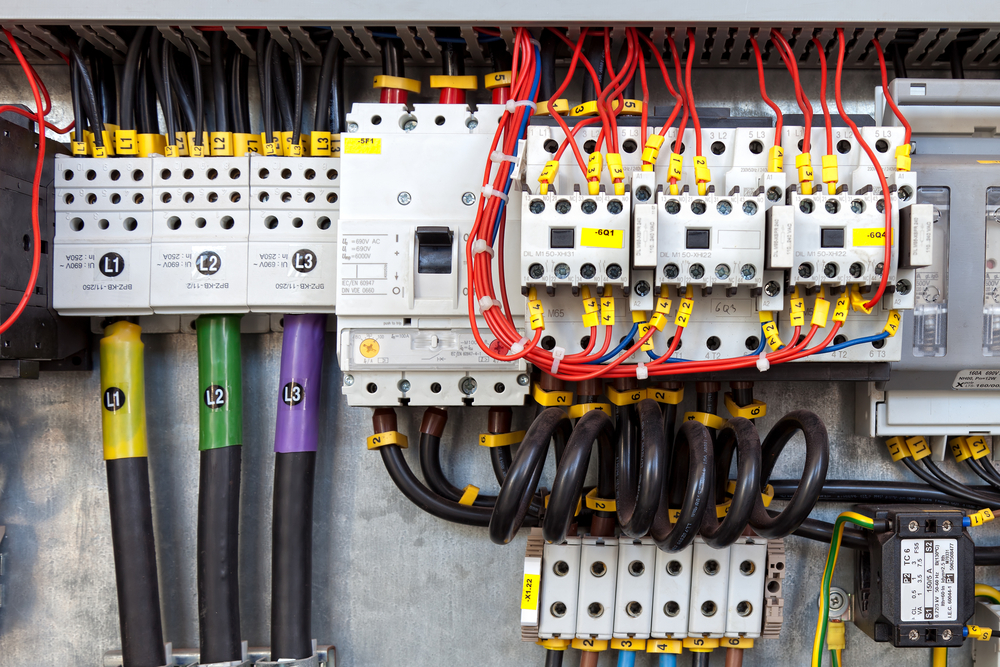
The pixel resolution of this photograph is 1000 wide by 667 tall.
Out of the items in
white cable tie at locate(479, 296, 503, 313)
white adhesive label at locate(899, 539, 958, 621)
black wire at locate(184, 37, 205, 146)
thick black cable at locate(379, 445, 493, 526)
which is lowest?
white adhesive label at locate(899, 539, 958, 621)

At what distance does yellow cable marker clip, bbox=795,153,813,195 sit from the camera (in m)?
0.94

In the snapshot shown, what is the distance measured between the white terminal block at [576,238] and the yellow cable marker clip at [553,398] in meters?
0.25

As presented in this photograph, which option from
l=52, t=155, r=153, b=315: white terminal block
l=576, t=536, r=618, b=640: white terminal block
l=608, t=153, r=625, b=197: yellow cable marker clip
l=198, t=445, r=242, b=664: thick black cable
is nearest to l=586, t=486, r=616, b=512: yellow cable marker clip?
l=576, t=536, r=618, b=640: white terminal block

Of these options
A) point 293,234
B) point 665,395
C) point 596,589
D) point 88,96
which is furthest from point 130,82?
point 596,589

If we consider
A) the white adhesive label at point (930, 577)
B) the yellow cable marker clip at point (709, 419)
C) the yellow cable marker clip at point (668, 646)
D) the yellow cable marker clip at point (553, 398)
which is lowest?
the yellow cable marker clip at point (668, 646)

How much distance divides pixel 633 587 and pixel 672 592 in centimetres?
7

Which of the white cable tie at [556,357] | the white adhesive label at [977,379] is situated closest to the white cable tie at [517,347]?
the white cable tie at [556,357]

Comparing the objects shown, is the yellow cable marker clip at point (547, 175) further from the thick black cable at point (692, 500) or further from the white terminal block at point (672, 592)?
the white terminal block at point (672, 592)

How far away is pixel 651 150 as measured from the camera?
93 cm

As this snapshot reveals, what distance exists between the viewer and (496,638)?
4.00 feet

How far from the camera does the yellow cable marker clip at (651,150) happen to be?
93cm

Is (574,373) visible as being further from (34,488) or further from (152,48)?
(34,488)

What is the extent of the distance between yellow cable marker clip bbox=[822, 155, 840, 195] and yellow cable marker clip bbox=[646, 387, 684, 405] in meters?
0.39

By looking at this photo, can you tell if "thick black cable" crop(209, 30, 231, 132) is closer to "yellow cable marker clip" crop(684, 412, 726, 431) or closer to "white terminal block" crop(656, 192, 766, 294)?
"white terminal block" crop(656, 192, 766, 294)
